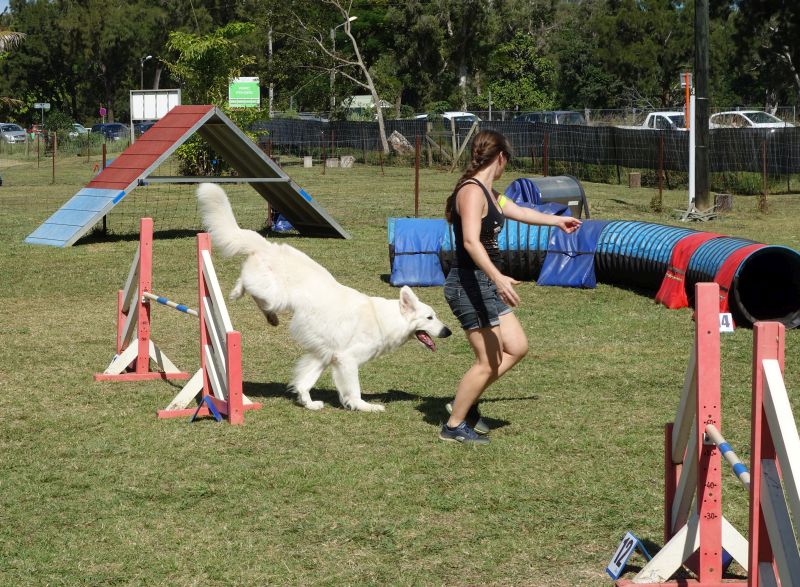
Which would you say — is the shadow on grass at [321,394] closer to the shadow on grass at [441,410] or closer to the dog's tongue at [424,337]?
the shadow on grass at [441,410]

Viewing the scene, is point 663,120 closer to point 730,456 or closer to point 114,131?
point 114,131

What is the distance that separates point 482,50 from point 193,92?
26.7m

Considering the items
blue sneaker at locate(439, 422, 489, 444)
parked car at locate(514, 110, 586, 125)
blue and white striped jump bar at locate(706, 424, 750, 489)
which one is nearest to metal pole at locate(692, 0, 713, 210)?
blue sneaker at locate(439, 422, 489, 444)

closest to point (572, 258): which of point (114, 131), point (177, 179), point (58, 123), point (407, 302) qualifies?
point (407, 302)

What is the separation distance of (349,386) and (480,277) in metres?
1.44

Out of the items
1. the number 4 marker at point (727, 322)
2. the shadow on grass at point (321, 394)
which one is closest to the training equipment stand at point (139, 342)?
the shadow on grass at point (321, 394)

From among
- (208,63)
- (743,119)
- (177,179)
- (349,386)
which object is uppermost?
(208,63)

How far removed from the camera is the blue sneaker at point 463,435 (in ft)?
19.8

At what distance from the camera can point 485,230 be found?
580 centimetres

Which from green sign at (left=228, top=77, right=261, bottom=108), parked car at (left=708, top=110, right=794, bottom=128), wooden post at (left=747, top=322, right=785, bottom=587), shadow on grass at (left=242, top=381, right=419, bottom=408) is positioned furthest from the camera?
green sign at (left=228, top=77, right=261, bottom=108)

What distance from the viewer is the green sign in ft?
119

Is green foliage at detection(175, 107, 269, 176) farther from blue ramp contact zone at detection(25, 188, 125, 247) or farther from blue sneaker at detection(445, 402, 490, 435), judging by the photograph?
blue sneaker at detection(445, 402, 490, 435)

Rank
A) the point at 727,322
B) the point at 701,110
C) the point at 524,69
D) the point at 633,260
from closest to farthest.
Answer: the point at 727,322 < the point at 633,260 < the point at 701,110 < the point at 524,69

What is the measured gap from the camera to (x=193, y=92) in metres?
33.4
